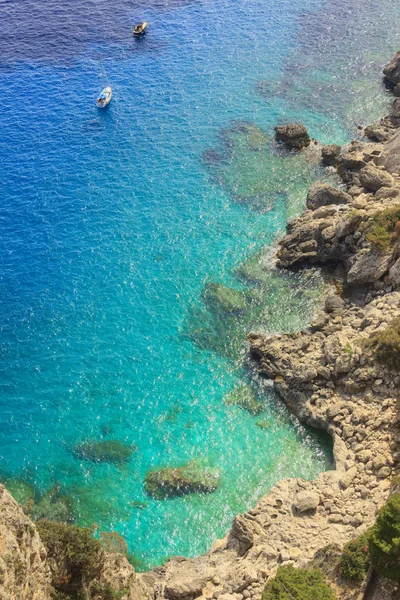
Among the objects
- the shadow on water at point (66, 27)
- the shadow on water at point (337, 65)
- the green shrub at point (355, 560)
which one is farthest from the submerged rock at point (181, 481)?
the shadow on water at point (66, 27)

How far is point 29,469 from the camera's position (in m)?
46.0

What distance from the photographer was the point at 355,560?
30875mm

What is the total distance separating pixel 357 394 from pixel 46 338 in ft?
99.9

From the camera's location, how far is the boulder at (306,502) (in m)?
38.7

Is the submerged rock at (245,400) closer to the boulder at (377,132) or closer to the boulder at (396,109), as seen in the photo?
the boulder at (377,132)

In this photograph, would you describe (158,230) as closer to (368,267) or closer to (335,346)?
(368,267)

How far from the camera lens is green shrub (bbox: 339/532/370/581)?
30.7 metres

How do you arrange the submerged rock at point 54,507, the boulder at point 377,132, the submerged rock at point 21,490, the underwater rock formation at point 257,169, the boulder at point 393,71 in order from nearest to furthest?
the submerged rock at point 54,507
the submerged rock at point 21,490
the underwater rock formation at point 257,169
the boulder at point 377,132
the boulder at point 393,71

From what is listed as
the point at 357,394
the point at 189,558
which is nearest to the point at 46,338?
the point at 189,558

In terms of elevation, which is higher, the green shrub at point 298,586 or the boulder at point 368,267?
the boulder at point 368,267

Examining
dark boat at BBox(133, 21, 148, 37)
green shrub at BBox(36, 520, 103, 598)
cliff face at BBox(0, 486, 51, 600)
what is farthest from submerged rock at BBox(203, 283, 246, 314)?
dark boat at BBox(133, 21, 148, 37)

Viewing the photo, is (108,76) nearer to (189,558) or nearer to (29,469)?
(29,469)

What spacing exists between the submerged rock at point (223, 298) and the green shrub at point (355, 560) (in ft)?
91.6

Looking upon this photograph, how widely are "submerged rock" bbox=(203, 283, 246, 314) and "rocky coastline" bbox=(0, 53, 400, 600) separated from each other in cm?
440
